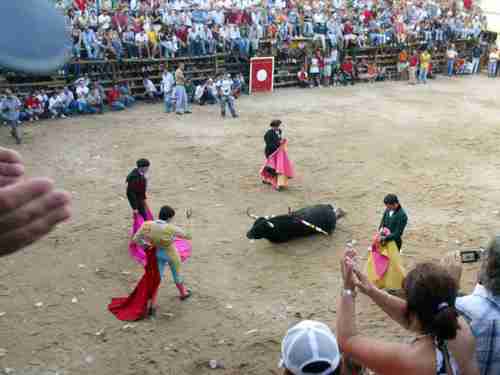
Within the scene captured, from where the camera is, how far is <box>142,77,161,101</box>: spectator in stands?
20156mm

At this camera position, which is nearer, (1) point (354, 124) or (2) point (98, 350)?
(2) point (98, 350)

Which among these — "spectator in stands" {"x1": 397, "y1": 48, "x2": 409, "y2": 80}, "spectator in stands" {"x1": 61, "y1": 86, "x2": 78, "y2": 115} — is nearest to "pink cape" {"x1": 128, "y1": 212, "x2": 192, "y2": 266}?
"spectator in stands" {"x1": 61, "y1": 86, "x2": 78, "y2": 115}

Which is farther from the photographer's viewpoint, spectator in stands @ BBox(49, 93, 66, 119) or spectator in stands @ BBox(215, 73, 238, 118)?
spectator in stands @ BBox(215, 73, 238, 118)

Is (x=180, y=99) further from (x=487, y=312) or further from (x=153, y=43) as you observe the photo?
(x=487, y=312)

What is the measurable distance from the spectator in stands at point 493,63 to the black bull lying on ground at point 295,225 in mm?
21742

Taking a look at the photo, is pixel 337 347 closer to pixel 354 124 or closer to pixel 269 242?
pixel 269 242

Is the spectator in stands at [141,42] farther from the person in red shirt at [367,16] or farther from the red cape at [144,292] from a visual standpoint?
the red cape at [144,292]

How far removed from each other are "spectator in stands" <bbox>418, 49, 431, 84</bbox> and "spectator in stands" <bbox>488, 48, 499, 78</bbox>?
3.86m

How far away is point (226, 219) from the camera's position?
1032 cm

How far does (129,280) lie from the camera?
813 centimetres

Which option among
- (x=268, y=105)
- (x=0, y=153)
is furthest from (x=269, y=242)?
(x=268, y=105)

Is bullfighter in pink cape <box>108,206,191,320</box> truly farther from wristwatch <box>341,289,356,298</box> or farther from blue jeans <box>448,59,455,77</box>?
blue jeans <box>448,59,455,77</box>

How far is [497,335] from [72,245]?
291 inches

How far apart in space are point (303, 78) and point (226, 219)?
14.8 metres
